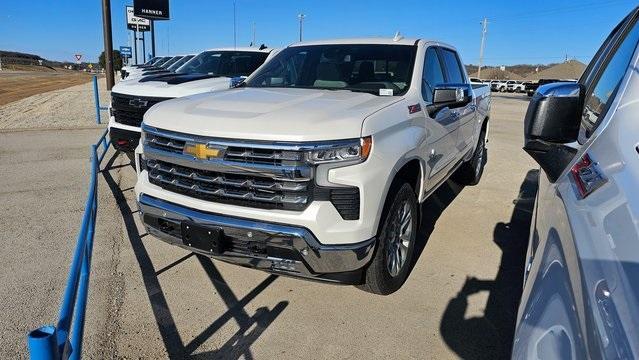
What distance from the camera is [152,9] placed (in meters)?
23.2

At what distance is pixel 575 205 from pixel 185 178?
2431mm

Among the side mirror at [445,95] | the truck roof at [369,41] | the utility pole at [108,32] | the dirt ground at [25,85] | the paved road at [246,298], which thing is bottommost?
the paved road at [246,298]

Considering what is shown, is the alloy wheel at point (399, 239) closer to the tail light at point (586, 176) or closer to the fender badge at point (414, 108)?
the fender badge at point (414, 108)

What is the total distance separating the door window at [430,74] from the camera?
418cm

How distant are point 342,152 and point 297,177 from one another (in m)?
0.31

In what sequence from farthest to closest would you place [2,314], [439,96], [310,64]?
1. [310,64]
2. [439,96]
3. [2,314]

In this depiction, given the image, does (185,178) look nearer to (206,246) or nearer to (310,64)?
(206,246)

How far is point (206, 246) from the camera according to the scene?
3.06 metres

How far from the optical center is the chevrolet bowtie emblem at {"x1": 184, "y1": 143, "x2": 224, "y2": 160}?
3.02m

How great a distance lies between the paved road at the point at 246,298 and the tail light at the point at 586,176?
5.06 ft

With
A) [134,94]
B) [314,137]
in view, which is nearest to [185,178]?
[314,137]

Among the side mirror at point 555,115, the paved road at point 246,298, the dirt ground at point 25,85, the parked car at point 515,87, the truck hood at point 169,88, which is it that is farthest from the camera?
the parked car at point 515,87

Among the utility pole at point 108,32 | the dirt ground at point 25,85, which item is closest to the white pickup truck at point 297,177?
the utility pole at point 108,32

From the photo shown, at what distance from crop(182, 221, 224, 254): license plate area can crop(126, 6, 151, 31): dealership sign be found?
94.9 feet
